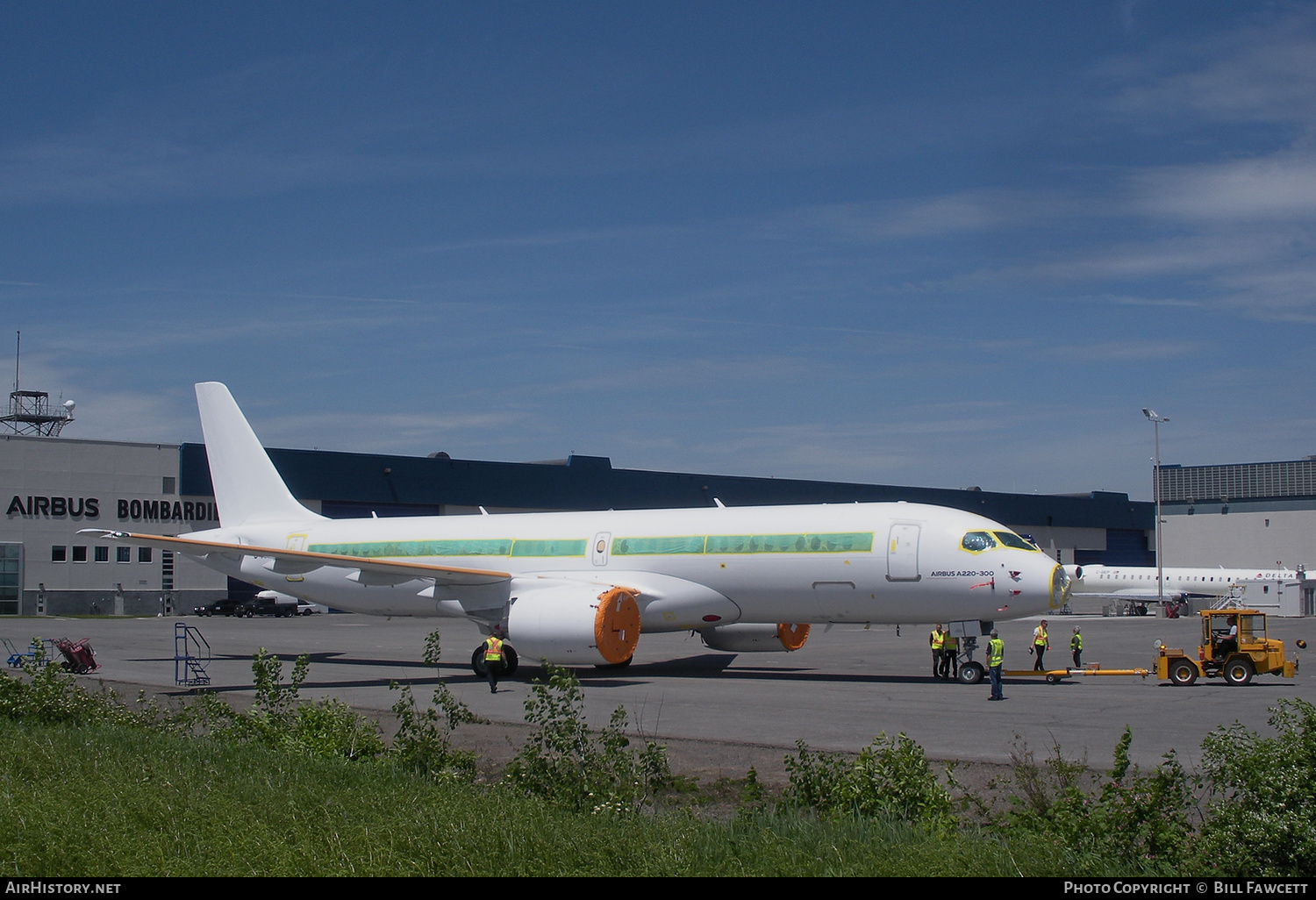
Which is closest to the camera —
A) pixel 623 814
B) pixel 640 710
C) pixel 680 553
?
pixel 623 814

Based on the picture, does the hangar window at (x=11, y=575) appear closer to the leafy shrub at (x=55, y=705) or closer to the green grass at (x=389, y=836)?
the leafy shrub at (x=55, y=705)

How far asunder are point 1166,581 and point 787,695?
67461 mm

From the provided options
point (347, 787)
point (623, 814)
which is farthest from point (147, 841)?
point (623, 814)

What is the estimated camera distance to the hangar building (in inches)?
2616

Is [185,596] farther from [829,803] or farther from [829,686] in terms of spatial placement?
[829,803]

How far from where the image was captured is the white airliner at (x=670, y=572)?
79.4ft

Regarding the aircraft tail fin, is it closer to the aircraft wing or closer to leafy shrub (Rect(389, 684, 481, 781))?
the aircraft wing

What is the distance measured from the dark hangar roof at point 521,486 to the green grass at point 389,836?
2395 inches

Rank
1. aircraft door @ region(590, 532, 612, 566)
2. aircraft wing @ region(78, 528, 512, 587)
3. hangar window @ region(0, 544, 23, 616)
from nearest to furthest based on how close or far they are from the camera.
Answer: aircraft wing @ region(78, 528, 512, 587) < aircraft door @ region(590, 532, 612, 566) < hangar window @ region(0, 544, 23, 616)

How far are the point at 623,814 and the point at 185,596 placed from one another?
68.4m

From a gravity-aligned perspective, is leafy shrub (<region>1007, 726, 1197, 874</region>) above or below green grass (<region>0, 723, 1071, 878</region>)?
above

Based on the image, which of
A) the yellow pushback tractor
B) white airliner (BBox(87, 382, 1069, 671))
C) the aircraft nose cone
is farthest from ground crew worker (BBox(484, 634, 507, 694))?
the yellow pushback tractor

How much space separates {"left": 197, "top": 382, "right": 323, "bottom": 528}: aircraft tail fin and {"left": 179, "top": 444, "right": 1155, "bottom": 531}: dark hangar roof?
35535mm

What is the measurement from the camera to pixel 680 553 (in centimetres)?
2642
